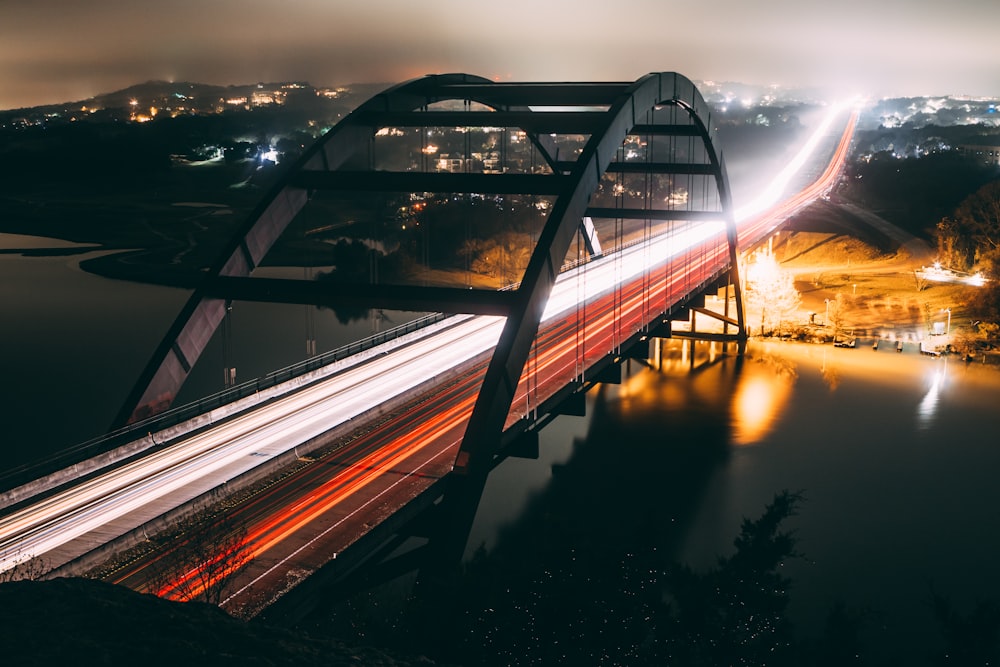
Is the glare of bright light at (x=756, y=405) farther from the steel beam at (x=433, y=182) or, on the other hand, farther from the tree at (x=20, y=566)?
the tree at (x=20, y=566)

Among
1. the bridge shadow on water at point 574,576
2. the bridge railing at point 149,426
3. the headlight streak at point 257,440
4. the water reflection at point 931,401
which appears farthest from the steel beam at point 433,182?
the water reflection at point 931,401

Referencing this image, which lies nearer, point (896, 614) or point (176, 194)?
point (896, 614)

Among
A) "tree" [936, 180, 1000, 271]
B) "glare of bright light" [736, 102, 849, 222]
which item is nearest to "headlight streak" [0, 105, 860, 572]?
"tree" [936, 180, 1000, 271]

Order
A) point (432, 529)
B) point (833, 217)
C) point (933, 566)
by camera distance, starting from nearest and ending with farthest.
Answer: point (432, 529)
point (933, 566)
point (833, 217)

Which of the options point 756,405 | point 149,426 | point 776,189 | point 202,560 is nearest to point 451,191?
point 149,426

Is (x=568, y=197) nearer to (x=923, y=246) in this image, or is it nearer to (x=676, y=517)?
(x=676, y=517)

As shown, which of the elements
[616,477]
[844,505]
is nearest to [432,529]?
[616,477]

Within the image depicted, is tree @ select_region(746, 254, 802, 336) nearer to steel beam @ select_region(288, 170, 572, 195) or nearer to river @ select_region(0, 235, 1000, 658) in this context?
river @ select_region(0, 235, 1000, 658)
